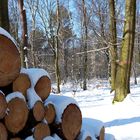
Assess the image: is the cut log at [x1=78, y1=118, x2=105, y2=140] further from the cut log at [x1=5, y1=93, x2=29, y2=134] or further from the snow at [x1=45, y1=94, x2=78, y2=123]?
the cut log at [x1=5, y1=93, x2=29, y2=134]

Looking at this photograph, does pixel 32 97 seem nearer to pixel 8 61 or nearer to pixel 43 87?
pixel 43 87

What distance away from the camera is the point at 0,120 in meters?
3.29

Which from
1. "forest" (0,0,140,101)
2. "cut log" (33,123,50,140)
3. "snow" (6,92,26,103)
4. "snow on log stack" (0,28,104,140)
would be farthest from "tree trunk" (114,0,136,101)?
"snow" (6,92,26,103)

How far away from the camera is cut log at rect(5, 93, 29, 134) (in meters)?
3.32

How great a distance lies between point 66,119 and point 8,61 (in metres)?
0.95

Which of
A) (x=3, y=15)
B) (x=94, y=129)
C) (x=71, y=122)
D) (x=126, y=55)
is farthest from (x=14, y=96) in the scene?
(x=126, y=55)

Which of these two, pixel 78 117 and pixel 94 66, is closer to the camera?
pixel 78 117

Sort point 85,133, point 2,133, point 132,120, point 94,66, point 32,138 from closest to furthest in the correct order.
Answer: point 2,133 < point 32,138 < point 85,133 < point 132,120 < point 94,66

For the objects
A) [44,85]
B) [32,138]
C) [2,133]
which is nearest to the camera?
[2,133]

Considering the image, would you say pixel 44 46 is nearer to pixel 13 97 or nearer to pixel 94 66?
pixel 94 66

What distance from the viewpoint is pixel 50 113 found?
377 centimetres

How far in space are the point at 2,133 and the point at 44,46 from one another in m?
35.7

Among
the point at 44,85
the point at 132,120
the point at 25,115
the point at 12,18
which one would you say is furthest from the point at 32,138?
the point at 12,18

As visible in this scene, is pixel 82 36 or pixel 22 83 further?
pixel 82 36
